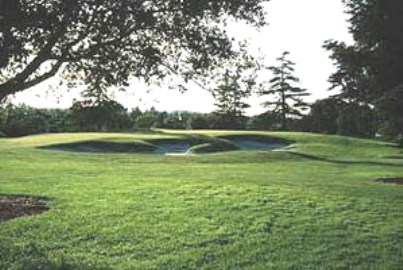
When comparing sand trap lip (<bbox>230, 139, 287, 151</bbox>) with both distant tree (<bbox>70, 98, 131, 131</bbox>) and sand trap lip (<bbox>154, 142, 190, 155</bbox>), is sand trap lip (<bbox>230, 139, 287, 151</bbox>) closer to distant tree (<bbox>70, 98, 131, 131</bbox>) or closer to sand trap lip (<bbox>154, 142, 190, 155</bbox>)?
sand trap lip (<bbox>154, 142, 190, 155</bbox>)

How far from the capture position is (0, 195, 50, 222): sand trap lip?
45.7 feet

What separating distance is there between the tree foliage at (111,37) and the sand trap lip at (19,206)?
302cm

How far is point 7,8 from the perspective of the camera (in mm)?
9227

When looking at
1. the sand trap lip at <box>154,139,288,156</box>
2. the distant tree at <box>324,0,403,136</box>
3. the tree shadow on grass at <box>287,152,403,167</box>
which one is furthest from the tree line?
the sand trap lip at <box>154,139,288,156</box>

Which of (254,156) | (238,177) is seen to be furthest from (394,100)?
(254,156)

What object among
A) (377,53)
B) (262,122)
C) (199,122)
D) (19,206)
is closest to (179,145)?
(377,53)

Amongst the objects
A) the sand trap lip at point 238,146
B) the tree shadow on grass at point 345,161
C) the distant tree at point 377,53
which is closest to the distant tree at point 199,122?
the sand trap lip at point 238,146

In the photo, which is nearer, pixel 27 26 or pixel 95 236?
pixel 27 26

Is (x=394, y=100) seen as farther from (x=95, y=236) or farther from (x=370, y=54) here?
(x=95, y=236)

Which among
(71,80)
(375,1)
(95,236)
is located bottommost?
(95,236)

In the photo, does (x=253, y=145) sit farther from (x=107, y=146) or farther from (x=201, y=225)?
(x=201, y=225)

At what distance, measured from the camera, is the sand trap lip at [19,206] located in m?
13.9

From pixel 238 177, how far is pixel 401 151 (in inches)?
1012

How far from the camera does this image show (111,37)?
10.4 meters
